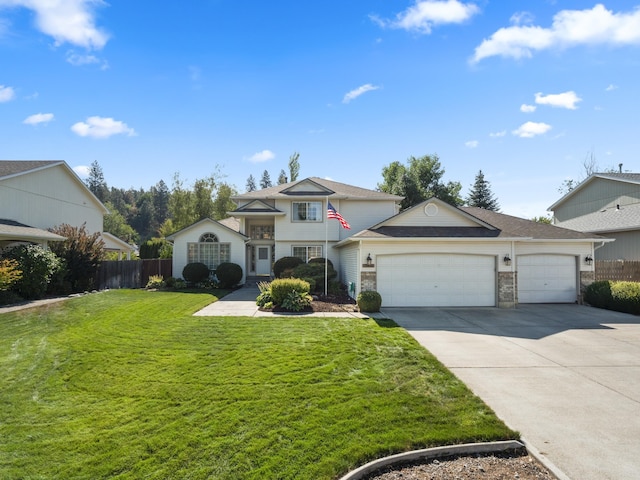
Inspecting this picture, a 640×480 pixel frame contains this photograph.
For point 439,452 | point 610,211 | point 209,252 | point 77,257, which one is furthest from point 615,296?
point 77,257

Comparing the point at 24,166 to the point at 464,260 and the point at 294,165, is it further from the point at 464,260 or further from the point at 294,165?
the point at 294,165

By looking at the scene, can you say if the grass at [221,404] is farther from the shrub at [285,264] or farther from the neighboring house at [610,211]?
the neighboring house at [610,211]

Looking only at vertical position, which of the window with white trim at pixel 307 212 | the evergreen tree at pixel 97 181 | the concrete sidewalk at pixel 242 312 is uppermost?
the evergreen tree at pixel 97 181

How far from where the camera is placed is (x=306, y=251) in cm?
2208

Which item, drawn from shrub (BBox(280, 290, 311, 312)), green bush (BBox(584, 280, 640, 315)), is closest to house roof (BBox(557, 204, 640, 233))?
green bush (BBox(584, 280, 640, 315))

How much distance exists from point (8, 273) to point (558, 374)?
1775cm

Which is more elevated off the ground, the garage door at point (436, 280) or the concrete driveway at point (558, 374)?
the garage door at point (436, 280)

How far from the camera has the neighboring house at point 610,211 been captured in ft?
62.8

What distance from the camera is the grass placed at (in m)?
4.17

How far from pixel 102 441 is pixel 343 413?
3312 mm

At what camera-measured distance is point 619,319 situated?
11922mm

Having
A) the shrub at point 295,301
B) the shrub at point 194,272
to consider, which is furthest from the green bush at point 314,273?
the shrub at point 194,272

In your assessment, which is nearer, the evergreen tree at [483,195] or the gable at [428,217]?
the gable at [428,217]

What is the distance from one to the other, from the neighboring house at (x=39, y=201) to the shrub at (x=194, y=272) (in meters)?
6.39
